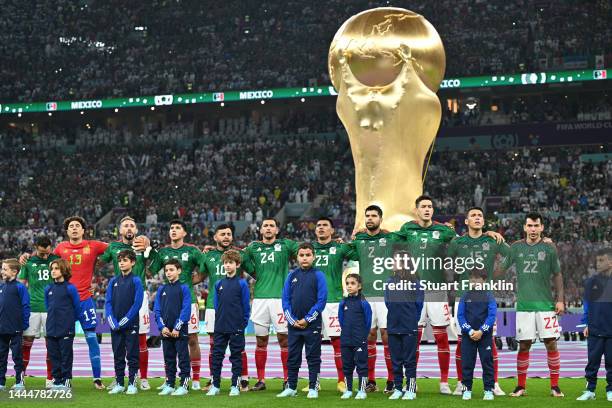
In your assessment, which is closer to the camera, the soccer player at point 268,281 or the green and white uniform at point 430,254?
the green and white uniform at point 430,254

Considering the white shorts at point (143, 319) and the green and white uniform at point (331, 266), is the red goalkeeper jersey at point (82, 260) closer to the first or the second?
the white shorts at point (143, 319)

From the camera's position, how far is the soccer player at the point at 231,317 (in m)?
11.5

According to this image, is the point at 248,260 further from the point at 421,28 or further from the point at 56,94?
the point at 56,94

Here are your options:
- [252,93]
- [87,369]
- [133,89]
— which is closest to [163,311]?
[87,369]

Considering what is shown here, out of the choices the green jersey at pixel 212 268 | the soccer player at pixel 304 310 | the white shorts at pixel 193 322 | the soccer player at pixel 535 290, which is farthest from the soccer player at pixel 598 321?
the white shorts at pixel 193 322

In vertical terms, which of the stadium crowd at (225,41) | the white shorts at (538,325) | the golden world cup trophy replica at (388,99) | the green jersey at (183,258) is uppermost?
the stadium crowd at (225,41)

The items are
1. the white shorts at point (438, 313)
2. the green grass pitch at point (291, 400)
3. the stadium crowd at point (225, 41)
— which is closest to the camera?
the green grass pitch at point (291, 400)

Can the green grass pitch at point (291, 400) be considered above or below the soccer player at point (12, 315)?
below

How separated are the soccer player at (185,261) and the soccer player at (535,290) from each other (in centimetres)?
360

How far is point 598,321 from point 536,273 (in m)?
0.99

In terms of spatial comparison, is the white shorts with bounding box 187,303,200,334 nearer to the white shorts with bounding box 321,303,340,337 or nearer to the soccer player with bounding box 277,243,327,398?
the soccer player with bounding box 277,243,327,398

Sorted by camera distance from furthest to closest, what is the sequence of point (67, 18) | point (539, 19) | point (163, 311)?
point (67, 18) → point (539, 19) → point (163, 311)

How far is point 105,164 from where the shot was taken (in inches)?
1740

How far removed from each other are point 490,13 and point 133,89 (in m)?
15.3
